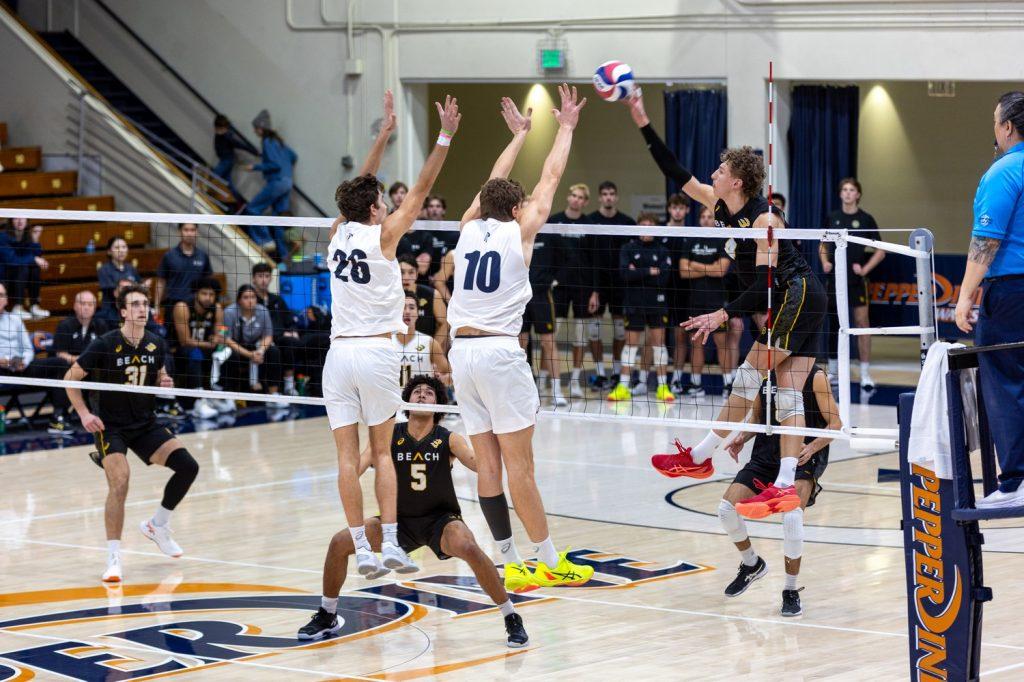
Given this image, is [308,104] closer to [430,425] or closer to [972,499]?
[430,425]

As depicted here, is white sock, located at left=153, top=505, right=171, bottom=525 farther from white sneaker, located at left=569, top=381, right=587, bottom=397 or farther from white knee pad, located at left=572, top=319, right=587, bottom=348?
white sneaker, located at left=569, top=381, right=587, bottom=397

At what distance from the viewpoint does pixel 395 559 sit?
806 centimetres

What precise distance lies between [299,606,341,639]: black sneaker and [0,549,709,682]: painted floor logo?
52mm

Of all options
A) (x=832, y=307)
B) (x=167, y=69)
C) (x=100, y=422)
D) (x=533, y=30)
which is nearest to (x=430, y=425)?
(x=100, y=422)

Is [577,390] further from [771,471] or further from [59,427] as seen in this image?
[771,471]

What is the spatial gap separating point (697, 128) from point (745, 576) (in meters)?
11.1

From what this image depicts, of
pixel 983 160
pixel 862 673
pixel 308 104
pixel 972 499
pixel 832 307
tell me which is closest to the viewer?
pixel 972 499

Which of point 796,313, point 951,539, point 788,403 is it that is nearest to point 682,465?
point 788,403

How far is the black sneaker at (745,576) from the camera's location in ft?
29.9

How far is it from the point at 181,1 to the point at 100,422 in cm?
1358

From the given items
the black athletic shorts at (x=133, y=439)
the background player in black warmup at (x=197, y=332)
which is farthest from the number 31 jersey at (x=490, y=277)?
the background player in black warmup at (x=197, y=332)

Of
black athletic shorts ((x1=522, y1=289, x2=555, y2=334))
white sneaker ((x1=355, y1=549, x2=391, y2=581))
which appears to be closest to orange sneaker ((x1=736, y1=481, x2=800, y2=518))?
white sneaker ((x1=355, y1=549, x2=391, y2=581))

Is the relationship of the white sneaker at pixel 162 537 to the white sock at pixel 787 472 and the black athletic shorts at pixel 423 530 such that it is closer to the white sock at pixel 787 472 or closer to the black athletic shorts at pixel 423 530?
the black athletic shorts at pixel 423 530

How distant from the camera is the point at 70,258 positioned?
751 inches
